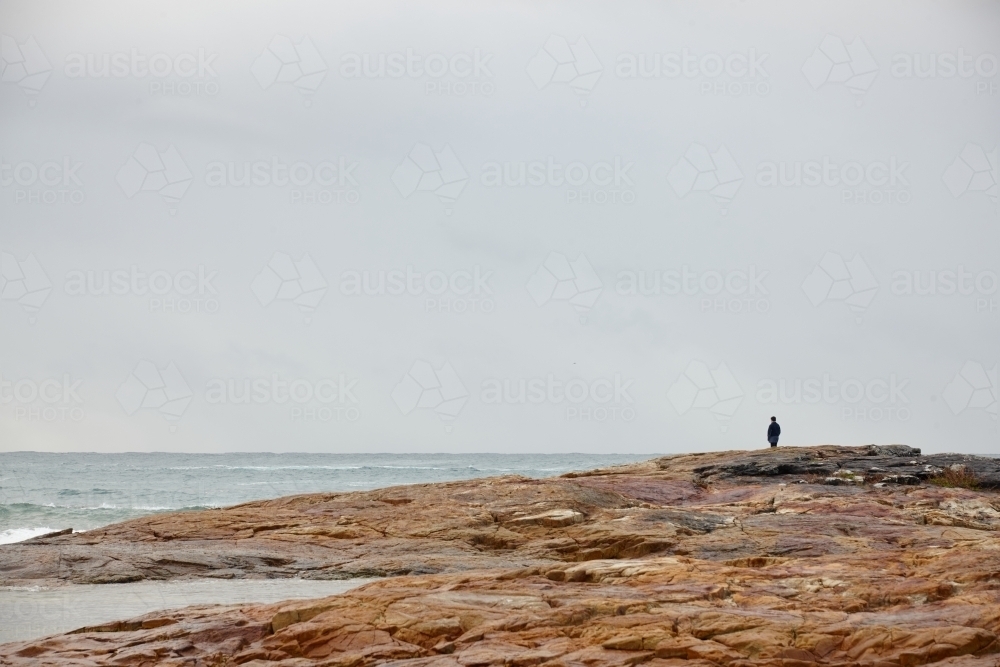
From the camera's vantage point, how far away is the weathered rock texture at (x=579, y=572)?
9.94 meters

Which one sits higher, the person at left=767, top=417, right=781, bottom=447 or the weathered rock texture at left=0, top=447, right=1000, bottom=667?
the person at left=767, top=417, right=781, bottom=447

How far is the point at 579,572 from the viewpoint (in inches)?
527

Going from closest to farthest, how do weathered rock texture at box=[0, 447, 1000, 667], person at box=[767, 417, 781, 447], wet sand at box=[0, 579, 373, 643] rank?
weathered rock texture at box=[0, 447, 1000, 667] < wet sand at box=[0, 579, 373, 643] < person at box=[767, 417, 781, 447]

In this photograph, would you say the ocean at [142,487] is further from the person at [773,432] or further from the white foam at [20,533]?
the person at [773,432]

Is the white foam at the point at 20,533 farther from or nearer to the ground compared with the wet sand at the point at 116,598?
nearer to the ground

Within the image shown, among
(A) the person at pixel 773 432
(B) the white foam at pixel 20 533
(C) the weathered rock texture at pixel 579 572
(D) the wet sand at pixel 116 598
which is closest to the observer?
(C) the weathered rock texture at pixel 579 572

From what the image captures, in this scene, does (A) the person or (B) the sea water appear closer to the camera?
(B) the sea water

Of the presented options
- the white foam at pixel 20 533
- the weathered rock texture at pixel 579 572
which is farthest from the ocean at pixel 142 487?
the weathered rock texture at pixel 579 572

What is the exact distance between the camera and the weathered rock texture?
9.94 metres

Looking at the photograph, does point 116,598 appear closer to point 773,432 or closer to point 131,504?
point 773,432

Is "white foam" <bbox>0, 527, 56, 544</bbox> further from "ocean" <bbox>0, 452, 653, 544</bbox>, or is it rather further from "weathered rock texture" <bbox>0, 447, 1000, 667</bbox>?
"weathered rock texture" <bbox>0, 447, 1000, 667</bbox>

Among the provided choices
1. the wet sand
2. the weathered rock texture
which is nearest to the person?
the weathered rock texture

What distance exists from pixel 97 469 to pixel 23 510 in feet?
174

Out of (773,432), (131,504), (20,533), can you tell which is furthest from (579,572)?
(131,504)
